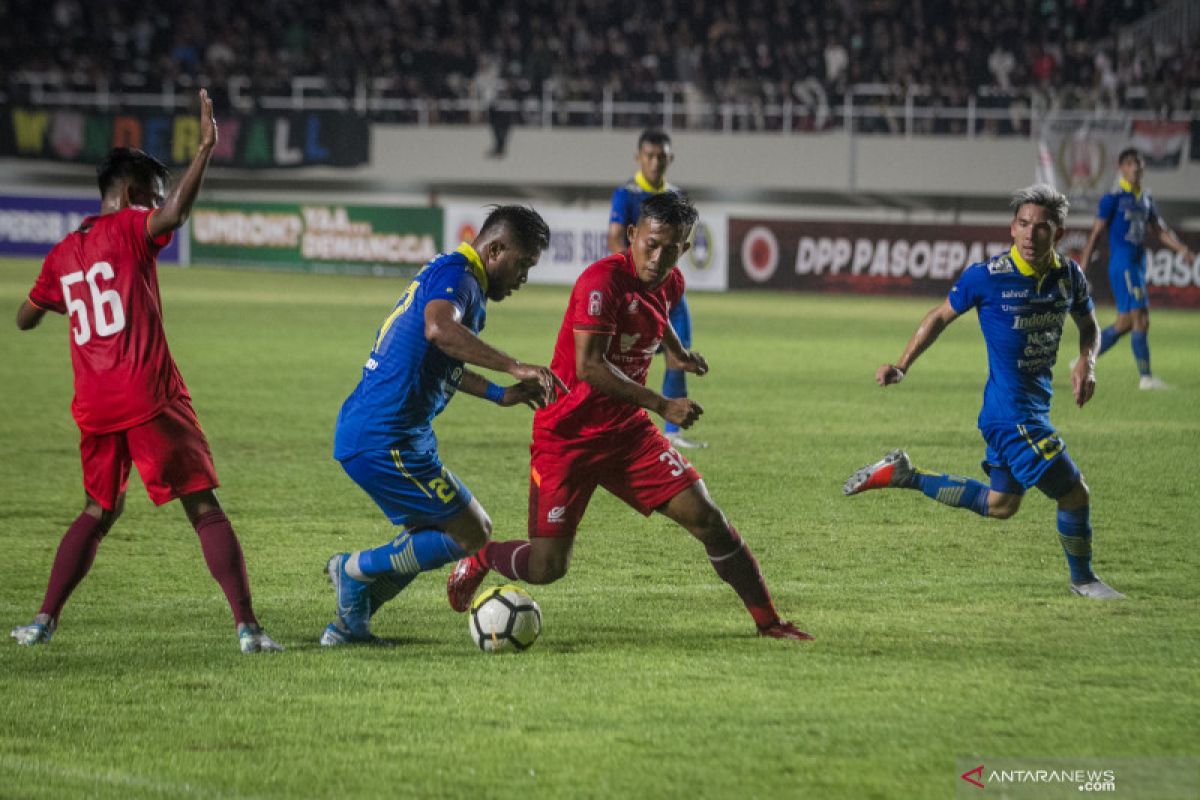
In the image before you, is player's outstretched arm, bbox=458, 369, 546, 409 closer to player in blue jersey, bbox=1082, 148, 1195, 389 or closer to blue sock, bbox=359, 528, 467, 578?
blue sock, bbox=359, 528, 467, 578

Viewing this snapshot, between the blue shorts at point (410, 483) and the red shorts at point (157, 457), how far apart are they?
1.89 ft

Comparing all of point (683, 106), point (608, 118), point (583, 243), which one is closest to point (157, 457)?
point (583, 243)

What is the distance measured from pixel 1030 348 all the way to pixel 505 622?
9.30 feet

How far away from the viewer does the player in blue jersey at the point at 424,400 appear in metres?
6.09

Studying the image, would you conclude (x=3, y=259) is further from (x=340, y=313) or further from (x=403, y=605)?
(x=403, y=605)

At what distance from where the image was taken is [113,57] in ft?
130

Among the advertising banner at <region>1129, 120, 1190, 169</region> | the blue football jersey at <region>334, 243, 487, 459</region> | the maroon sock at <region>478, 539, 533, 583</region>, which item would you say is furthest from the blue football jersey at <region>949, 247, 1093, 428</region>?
the advertising banner at <region>1129, 120, 1190, 169</region>

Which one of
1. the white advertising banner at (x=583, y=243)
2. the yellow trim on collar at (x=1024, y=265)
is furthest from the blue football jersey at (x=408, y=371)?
the white advertising banner at (x=583, y=243)

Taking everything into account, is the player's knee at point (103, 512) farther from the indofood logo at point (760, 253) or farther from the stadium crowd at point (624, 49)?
the stadium crowd at point (624, 49)

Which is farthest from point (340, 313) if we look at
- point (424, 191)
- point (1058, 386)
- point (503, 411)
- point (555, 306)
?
point (424, 191)

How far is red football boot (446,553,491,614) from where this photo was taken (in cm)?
679

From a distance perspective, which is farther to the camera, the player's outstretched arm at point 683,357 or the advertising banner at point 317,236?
the advertising banner at point 317,236

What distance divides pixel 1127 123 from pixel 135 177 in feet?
89.4

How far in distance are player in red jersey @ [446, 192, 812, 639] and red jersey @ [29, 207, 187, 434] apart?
1.42 meters
